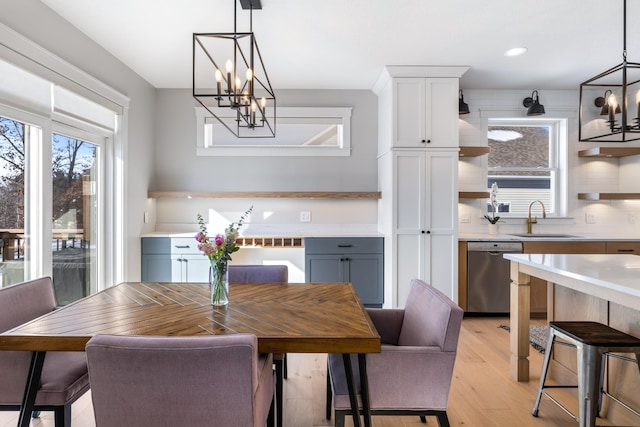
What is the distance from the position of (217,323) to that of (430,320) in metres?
0.90

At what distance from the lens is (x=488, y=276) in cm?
378

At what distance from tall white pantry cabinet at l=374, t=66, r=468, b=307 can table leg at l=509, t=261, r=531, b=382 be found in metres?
1.24

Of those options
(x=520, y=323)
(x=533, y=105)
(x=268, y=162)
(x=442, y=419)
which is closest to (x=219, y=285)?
(x=442, y=419)

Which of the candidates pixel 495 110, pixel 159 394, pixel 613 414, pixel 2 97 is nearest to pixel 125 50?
pixel 2 97

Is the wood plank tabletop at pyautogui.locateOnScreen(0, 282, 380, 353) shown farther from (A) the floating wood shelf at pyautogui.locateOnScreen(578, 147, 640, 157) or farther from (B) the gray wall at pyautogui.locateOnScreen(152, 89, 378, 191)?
(A) the floating wood shelf at pyautogui.locateOnScreen(578, 147, 640, 157)

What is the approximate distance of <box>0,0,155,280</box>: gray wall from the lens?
233cm

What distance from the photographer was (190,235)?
3834 mm

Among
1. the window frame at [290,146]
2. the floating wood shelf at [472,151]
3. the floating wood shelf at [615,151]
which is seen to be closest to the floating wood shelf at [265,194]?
the window frame at [290,146]

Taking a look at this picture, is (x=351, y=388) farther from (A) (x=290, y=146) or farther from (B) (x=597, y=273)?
(A) (x=290, y=146)

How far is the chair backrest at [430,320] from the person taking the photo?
1.45 metres

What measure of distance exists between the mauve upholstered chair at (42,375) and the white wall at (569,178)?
3.86 m

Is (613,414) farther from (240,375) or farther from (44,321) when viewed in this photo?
(44,321)

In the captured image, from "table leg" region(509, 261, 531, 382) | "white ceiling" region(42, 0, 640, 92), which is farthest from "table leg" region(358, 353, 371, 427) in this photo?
"white ceiling" region(42, 0, 640, 92)

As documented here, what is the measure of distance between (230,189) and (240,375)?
11.3 ft
